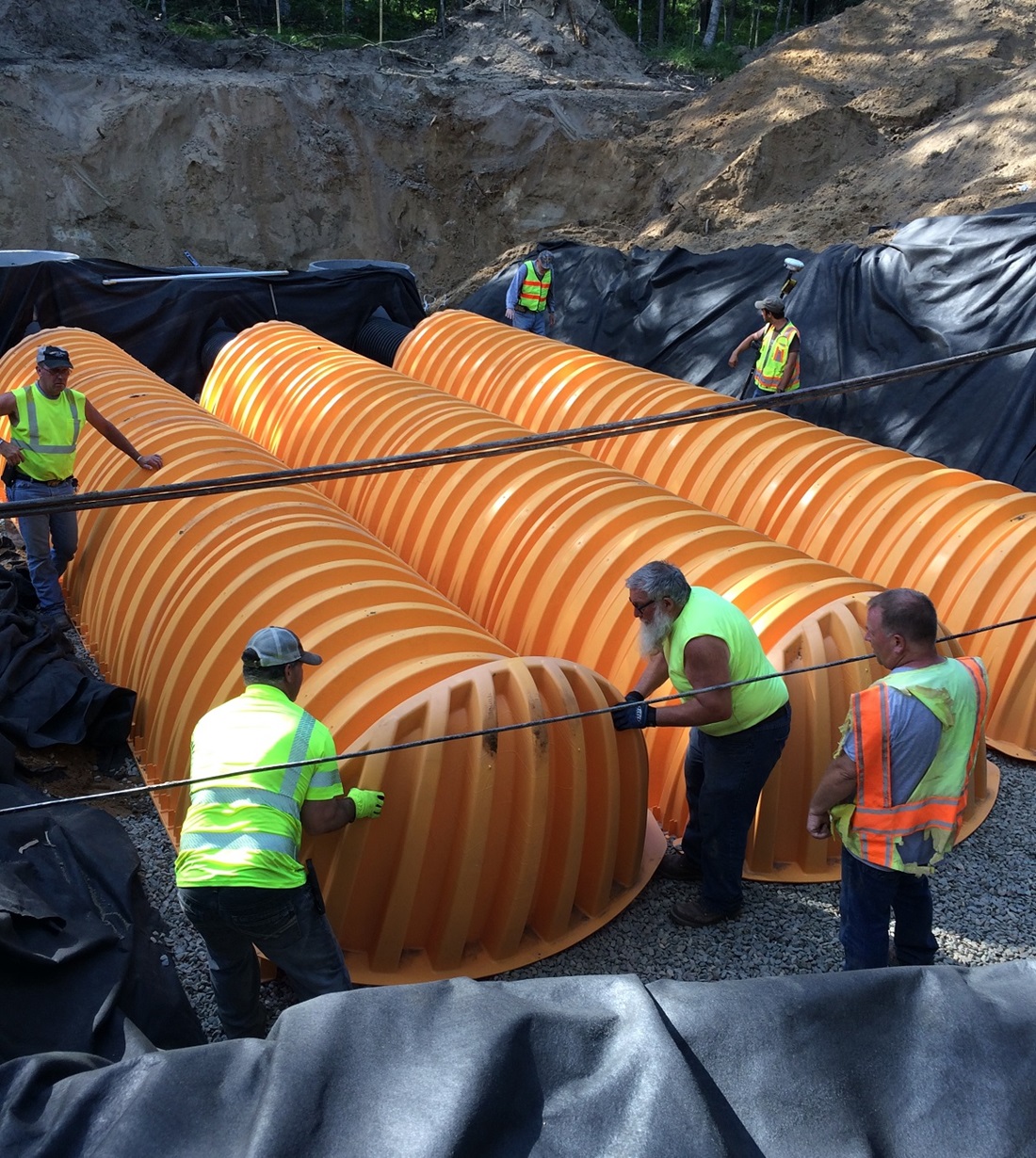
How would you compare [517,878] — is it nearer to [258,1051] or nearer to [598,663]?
[598,663]

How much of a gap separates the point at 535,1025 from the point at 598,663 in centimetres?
349

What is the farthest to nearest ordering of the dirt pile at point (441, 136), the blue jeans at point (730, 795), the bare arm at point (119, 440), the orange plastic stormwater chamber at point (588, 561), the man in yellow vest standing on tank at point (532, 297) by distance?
the dirt pile at point (441, 136) → the man in yellow vest standing on tank at point (532, 297) → the bare arm at point (119, 440) → the orange plastic stormwater chamber at point (588, 561) → the blue jeans at point (730, 795)

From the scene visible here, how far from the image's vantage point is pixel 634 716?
14.0 ft

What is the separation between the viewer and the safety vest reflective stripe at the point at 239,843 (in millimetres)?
3281

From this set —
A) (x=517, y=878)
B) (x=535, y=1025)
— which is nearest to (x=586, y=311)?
(x=517, y=878)

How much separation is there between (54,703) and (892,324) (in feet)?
27.1

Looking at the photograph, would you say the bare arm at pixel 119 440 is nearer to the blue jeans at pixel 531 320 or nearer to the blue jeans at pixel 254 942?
the blue jeans at pixel 254 942

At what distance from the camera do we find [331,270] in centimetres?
1421

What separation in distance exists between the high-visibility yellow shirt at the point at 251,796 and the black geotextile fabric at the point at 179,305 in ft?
35.5

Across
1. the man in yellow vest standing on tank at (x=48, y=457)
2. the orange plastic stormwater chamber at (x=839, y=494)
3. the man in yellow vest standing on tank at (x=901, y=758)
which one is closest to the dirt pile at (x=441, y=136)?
the orange plastic stormwater chamber at (x=839, y=494)

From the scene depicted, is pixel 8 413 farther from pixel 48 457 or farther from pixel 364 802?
pixel 364 802

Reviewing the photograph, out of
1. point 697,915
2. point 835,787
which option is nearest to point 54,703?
point 697,915

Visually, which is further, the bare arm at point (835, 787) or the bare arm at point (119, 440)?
the bare arm at point (119, 440)

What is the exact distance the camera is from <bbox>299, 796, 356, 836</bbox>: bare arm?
3482 mm
